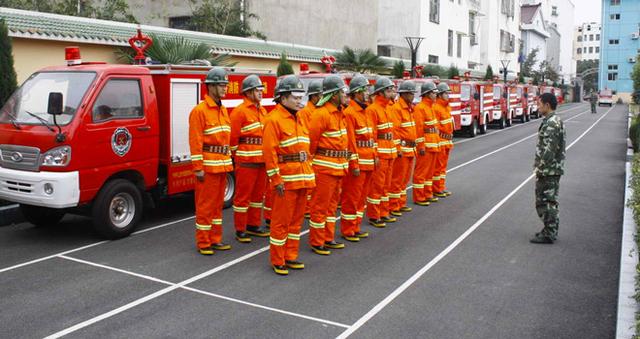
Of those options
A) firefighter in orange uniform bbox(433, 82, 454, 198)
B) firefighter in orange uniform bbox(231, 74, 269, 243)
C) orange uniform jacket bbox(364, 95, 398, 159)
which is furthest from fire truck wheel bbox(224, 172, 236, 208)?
firefighter in orange uniform bbox(433, 82, 454, 198)

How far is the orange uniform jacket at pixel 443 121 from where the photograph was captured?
484 inches

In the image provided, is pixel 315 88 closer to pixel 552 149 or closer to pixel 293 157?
pixel 293 157

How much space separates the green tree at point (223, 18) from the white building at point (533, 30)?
6263 centimetres

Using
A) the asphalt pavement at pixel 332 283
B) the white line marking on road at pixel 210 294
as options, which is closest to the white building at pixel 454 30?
the asphalt pavement at pixel 332 283

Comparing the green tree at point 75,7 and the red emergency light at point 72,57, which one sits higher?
the green tree at point 75,7

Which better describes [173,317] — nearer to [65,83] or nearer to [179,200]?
[65,83]

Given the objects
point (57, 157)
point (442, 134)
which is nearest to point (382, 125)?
point (442, 134)

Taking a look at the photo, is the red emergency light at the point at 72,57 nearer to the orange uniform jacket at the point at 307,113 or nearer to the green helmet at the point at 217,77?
the green helmet at the point at 217,77

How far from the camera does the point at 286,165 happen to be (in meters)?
7.21

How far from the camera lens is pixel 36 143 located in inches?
318

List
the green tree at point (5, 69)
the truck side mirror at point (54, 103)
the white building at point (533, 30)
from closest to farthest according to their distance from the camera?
the truck side mirror at point (54, 103) < the green tree at point (5, 69) < the white building at point (533, 30)

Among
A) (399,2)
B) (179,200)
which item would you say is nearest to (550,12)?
(399,2)

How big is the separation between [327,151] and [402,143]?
3.12 meters

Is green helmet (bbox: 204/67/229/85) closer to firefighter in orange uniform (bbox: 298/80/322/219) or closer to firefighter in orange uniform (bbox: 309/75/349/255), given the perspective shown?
firefighter in orange uniform (bbox: 298/80/322/219)
